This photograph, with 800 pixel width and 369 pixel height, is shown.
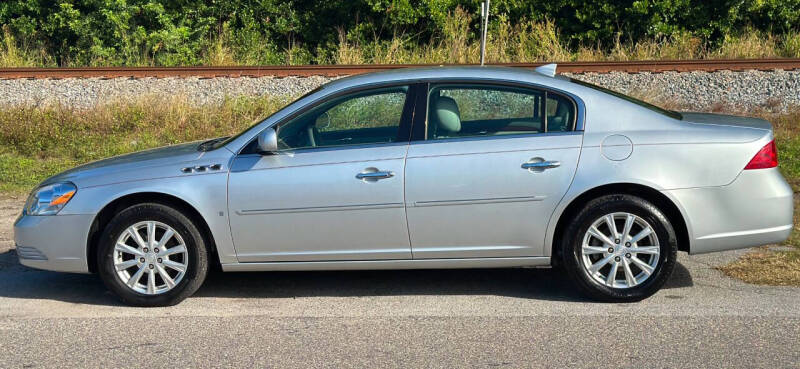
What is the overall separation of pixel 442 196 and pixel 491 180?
1.07ft

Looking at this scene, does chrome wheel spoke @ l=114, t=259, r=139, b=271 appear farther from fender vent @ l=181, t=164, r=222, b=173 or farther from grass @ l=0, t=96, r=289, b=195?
grass @ l=0, t=96, r=289, b=195

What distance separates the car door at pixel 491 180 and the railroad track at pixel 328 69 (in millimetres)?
8988

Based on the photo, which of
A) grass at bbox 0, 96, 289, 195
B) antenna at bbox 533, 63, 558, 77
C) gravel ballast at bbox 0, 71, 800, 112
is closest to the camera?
antenna at bbox 533, 63, 558, 77

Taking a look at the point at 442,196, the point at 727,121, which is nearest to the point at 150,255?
the point at 442,196

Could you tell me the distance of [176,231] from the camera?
623cm

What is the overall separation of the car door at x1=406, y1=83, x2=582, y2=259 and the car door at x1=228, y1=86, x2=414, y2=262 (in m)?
0.14

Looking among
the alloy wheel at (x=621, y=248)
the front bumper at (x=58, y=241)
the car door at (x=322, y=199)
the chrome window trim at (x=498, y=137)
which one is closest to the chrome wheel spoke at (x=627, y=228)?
the alloy wheel at (x=621, y=248)

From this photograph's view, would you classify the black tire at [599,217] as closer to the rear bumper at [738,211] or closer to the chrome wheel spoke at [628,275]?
the chrome wheel spoke at [628,275]

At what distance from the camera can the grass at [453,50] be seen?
17.4 m

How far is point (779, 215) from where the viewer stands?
6.10 meters

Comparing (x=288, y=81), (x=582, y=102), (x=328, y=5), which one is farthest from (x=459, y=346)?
(x=328, y=5)

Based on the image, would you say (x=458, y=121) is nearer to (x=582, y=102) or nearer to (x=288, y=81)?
(x=582, y=102)

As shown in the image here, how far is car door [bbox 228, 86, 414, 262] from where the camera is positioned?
610 centimetres

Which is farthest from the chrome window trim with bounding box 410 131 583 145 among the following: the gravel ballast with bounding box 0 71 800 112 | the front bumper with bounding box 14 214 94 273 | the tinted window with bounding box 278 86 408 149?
the gravel ballast with bounding box 0 71 800 112
